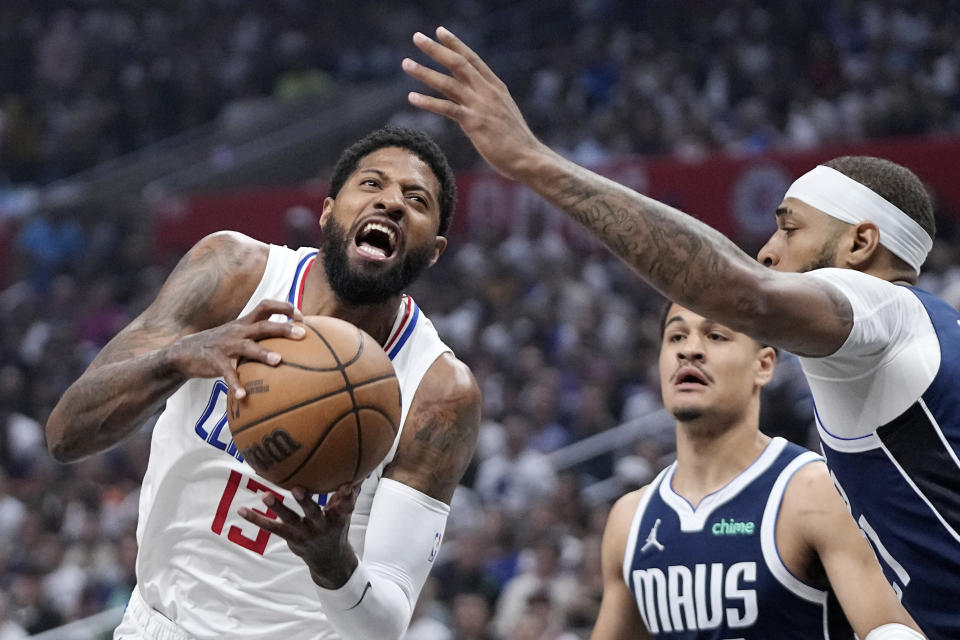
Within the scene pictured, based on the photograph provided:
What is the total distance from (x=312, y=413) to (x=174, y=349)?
0.44m

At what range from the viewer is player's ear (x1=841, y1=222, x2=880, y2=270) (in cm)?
345

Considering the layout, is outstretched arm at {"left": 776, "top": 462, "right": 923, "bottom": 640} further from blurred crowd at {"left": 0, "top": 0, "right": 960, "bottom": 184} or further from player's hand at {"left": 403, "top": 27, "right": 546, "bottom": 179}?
blurred crowd at {"left": 0, "top": 0, "right": 960, "bottom": 184}

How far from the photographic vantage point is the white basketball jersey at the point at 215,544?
3.85m

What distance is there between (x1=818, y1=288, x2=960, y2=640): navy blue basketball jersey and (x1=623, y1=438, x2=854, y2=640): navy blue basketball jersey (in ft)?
3.11

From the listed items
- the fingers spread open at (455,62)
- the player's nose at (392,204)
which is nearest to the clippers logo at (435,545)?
the player's nose at (392,204)

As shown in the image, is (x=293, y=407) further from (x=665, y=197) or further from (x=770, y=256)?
(x=665, y=197)

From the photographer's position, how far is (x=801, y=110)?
13.3 m

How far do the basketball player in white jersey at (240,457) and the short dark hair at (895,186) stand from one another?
1.31m

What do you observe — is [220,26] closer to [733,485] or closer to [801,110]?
[801,110]

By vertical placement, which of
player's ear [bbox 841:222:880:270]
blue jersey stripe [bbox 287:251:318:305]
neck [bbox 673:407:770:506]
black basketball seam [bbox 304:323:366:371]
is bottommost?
neck [bbox 673:407:770:506]

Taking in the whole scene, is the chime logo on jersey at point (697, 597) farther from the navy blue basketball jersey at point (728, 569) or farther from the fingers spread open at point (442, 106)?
the fingers spread open at point (442, 106)

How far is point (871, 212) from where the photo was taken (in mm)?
3475

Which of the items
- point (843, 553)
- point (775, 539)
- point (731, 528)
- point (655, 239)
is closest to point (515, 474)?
point (731, 528)

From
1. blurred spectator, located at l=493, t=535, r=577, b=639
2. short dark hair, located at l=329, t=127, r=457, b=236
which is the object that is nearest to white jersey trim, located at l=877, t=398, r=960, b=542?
short dark hair, located at l=329, t=127, r=457, b=236
